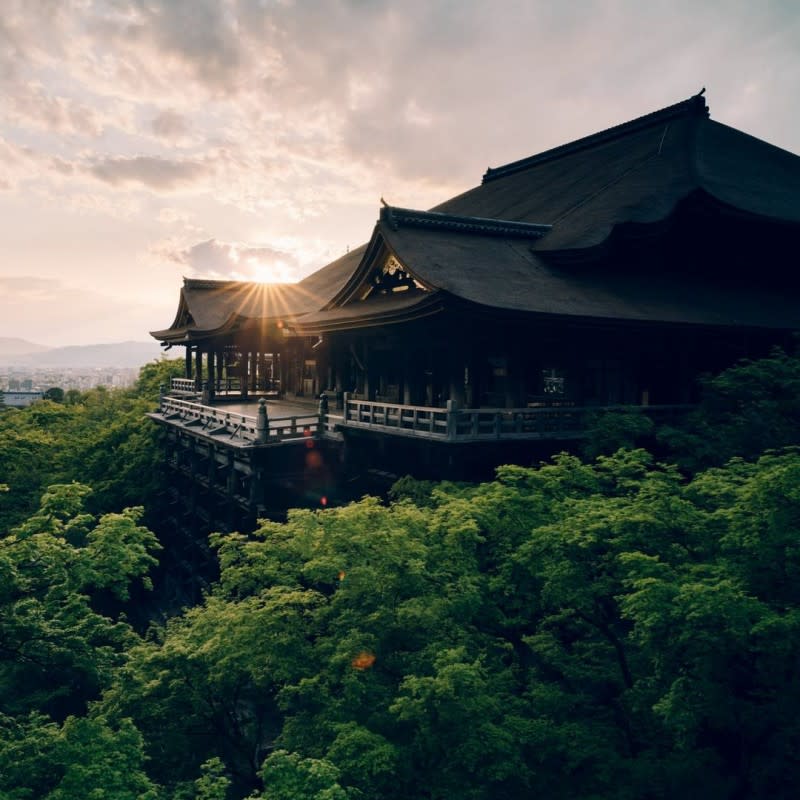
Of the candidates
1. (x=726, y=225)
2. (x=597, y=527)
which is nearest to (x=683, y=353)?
(x=726, y=225)

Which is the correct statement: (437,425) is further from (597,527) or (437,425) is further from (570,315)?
(597,527)

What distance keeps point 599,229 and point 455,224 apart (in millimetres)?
4692

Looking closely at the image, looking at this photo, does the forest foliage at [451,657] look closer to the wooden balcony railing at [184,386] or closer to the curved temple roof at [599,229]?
the curved temple roof at [599,229]

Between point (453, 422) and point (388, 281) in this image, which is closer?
point (453, 422)

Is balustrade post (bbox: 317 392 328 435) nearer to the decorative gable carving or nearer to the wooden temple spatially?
the wooden temple

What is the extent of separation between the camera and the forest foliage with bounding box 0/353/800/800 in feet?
24.0

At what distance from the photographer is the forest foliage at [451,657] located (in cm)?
732

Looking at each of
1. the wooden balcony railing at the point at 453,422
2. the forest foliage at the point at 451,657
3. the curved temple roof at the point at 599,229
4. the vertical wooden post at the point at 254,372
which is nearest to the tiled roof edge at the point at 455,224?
the curved temple roof at the point at 599,229

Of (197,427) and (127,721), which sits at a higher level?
(197,427)

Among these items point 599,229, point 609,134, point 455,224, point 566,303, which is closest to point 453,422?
point 566,303

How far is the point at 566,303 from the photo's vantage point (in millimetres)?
16531

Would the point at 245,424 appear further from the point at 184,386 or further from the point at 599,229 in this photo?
the point at 184,386

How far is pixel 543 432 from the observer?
1566 centimetres

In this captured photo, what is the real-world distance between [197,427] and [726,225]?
2112cm
